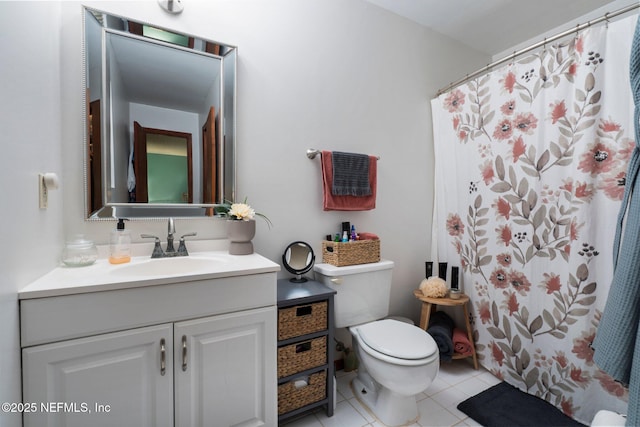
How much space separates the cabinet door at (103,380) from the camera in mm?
786

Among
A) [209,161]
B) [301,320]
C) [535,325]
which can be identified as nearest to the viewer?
[301,320]

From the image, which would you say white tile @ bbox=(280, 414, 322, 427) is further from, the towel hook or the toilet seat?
the towel hook

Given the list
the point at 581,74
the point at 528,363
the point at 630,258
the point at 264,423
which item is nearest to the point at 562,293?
the point at 528,363

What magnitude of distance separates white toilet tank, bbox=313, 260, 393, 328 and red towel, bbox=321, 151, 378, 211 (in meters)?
0.36

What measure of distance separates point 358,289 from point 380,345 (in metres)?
0.32

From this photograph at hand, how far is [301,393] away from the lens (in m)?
1.30

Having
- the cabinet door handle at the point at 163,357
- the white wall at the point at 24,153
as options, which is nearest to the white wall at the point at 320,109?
the white wall at the point at 24,153

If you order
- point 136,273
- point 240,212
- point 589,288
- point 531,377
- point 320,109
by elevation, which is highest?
point 320,109

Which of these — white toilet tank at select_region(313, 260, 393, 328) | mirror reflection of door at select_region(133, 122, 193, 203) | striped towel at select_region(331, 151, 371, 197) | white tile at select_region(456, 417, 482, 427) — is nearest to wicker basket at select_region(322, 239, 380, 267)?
white toilet tank at select_region(313, 260, 393, 328)

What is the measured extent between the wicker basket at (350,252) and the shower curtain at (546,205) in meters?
0.74

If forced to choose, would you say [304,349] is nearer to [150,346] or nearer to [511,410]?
[150,346]

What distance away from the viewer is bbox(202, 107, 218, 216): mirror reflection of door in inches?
54.9

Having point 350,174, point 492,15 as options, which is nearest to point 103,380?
point 350,174

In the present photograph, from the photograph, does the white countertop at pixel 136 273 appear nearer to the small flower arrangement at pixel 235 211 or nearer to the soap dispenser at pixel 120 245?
the soap dispenser at pixel 120 245
